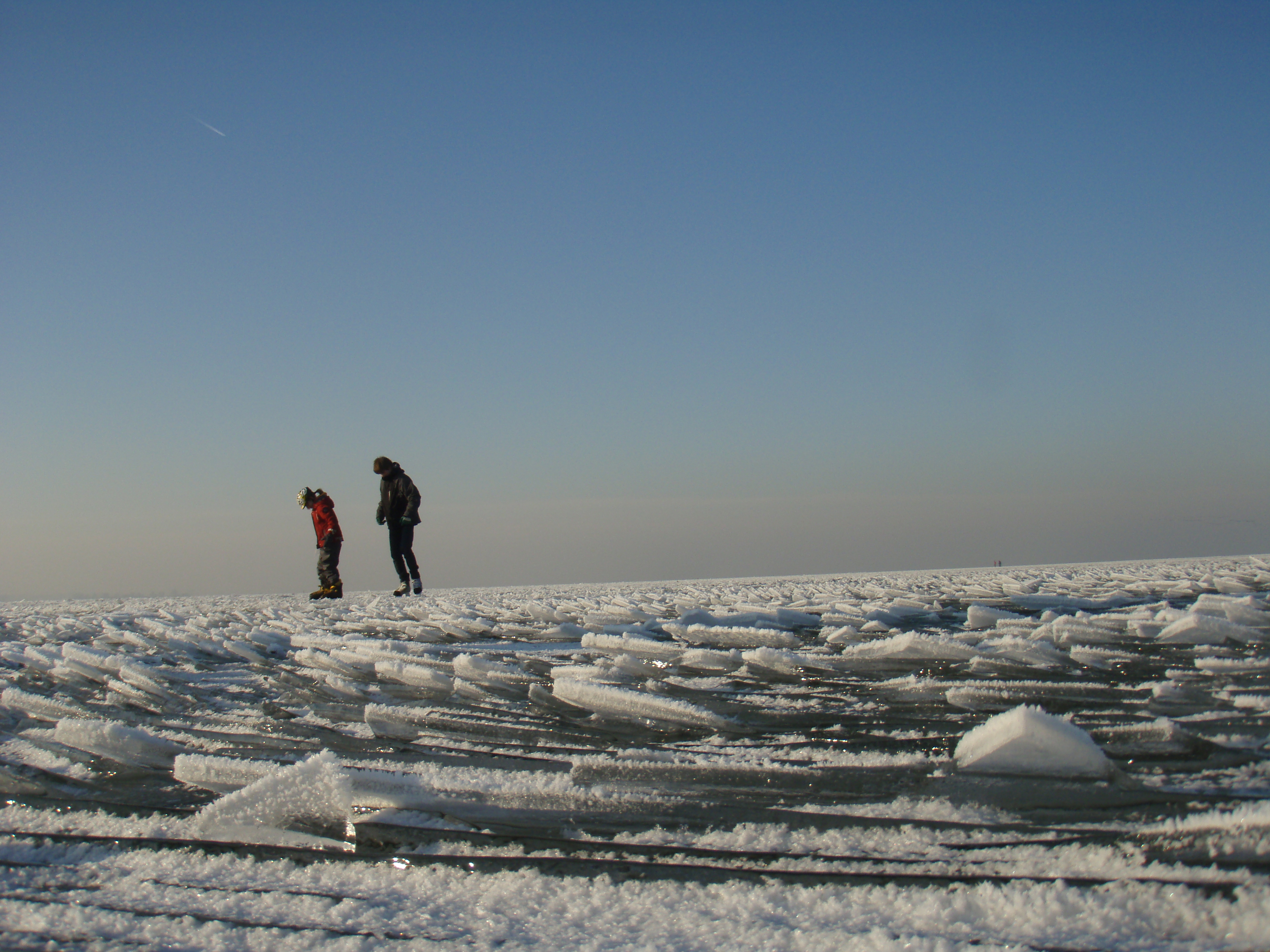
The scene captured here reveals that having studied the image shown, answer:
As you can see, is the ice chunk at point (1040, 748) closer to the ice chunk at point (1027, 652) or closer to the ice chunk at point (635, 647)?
the ice chunk at point (1027, 652)

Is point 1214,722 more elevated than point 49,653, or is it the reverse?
point 1214,722

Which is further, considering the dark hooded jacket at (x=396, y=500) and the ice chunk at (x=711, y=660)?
the dark hooded jacket at (x=396, y=500)

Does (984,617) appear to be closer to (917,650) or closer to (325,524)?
(917,650)

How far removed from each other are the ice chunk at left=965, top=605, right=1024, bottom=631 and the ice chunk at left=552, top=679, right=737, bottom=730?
1.73 m

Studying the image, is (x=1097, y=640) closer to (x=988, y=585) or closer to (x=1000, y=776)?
(x=1000, y=776)

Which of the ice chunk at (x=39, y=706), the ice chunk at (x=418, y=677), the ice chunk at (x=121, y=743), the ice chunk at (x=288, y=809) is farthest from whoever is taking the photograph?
the ice chunk at (x=418, y=677)

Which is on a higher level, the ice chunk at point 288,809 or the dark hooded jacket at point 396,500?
the dark hooded jacket at point 396,500

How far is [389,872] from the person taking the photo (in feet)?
3.03

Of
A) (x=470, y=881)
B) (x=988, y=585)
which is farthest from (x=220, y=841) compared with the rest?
(x=988, y=585)

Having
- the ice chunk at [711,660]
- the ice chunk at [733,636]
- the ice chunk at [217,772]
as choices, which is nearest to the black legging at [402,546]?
the ice chunk at [733,636]

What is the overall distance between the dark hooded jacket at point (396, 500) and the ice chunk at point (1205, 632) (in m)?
6.74

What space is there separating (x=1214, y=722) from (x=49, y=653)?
3729 mm

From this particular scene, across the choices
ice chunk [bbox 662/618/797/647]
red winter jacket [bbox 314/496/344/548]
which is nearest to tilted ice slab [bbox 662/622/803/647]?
ice chunk [bbox 662/618/797/647]

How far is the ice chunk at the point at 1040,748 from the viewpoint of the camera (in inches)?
42.8
